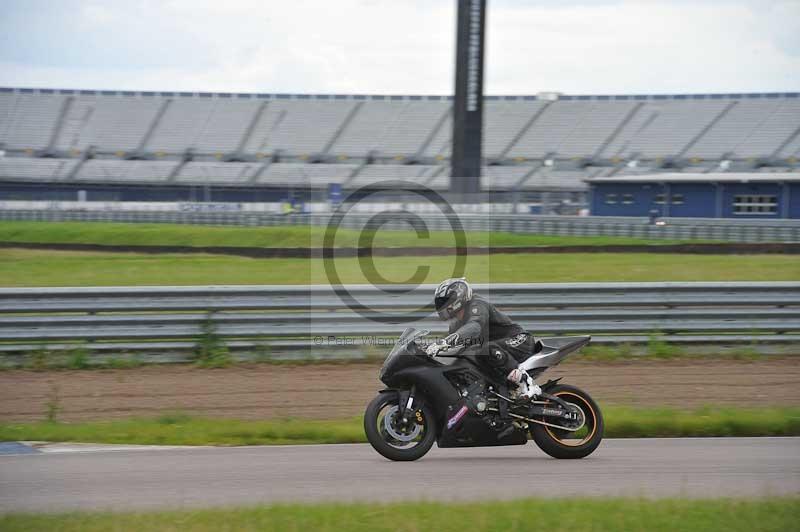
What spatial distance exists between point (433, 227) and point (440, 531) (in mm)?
34079

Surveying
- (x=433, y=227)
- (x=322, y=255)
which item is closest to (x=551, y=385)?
(x=322, y=255)

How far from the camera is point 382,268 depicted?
24.6 meters

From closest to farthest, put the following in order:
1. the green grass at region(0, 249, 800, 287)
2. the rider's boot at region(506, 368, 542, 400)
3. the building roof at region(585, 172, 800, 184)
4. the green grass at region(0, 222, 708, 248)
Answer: the rider's boot at region(506, 368, 542, 400) < the green grass at region(0, 249, 800, 287) < the green grass at region(0, 222, 708, 248) < the building roof at region(585, 172, 800, 184)

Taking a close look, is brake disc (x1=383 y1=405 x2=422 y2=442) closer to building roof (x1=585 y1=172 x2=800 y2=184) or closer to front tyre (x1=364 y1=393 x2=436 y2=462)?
front tyre (x1=364 y1=393 x2=436 y2=462)

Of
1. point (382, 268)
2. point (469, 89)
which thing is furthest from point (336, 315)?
point (469, 89)

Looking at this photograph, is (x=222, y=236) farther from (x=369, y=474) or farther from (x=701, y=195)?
(x=369, y=474)

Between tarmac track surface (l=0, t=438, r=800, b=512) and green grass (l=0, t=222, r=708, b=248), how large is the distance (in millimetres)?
24499

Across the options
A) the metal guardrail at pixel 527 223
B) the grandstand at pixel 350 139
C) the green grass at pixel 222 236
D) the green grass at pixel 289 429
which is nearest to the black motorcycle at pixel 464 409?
the green grass at pixel 289 429

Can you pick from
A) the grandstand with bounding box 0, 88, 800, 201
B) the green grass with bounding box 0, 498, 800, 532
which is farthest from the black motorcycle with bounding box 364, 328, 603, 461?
the grandstand with bounding box 0, 88, 800, 201

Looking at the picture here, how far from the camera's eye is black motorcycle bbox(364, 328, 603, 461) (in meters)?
7.58

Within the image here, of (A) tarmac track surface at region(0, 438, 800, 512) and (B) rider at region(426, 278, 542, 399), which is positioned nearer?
(A) tarmac track surface at region(0, 438, 800, 512)

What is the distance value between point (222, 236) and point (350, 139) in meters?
35.0

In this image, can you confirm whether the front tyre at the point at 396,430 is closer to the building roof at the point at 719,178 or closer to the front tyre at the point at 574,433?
the front tyre at the point at 574,433

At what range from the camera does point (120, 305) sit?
13.0 m
